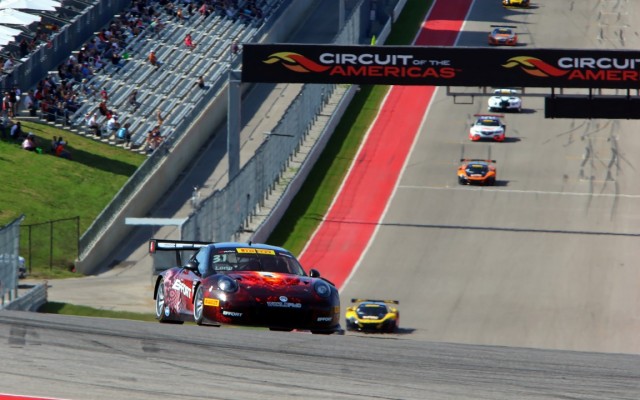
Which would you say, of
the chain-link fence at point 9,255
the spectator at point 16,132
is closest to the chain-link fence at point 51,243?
the spectator at point 16,132

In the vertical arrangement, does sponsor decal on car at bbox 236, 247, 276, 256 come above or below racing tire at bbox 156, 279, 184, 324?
above

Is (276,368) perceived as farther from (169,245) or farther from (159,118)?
(159,118)

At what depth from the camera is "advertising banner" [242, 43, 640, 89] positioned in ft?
118

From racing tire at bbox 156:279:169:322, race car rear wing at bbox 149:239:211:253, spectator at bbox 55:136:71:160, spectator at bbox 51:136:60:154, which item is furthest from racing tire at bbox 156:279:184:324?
spectator at bbox 51:136:60:154

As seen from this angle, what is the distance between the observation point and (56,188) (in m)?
44.8

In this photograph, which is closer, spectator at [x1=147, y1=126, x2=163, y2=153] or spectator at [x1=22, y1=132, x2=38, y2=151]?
spectator at [x1=22, y1=132, x2=38, y2=151]

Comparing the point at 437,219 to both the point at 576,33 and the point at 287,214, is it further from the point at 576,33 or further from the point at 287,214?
the point at 576,33

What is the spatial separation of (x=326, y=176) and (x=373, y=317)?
1758 centimetres

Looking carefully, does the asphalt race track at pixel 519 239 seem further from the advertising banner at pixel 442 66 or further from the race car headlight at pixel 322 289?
the race car headlight at pixel 322 289

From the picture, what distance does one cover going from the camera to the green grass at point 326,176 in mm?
44500

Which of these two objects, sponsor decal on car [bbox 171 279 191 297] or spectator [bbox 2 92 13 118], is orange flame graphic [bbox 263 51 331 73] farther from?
sponsor decal on car [bbox 171 279 191 297]

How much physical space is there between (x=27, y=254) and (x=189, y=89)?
15205 millimetres

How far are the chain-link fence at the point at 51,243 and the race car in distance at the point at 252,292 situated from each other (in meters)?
24.1

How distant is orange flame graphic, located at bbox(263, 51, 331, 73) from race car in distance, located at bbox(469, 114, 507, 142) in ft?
67.3
